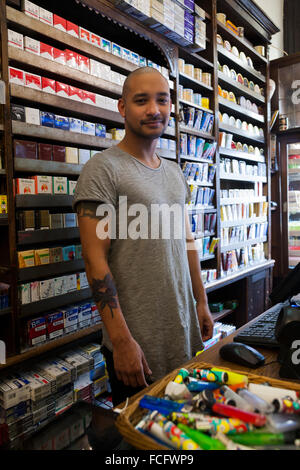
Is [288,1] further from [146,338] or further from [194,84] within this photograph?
[146,338]

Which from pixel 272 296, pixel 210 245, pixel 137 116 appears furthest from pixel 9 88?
pixel 210 245

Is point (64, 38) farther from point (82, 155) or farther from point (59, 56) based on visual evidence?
point (82, 155)

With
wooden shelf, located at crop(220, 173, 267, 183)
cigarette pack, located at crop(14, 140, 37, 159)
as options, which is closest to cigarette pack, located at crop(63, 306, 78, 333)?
cigarette pack, located at crop(14, 140, 37, 159)

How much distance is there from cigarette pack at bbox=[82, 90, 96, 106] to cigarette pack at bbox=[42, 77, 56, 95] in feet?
0.63

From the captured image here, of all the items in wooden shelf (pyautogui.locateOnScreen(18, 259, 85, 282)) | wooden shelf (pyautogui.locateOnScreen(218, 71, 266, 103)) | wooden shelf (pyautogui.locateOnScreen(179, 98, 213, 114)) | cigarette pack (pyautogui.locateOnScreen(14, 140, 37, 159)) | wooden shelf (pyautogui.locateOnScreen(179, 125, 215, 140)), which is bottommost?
wooden shelf (pyautogui.locateOnScreen(18, 259, 85, 282))

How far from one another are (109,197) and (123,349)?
51cm

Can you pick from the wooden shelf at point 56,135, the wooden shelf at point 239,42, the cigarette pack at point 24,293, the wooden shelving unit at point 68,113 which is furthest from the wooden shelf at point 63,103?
the wooden shelf at point 239,42

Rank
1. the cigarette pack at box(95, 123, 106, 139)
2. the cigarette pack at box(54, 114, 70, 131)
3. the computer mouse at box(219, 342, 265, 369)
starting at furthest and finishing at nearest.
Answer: the cigarette pack at box(95, 123, 106, 139)
the cigarette pack at box(54, 114, 70, 131)
the computer mouse at box(219, 342, 265, 369)

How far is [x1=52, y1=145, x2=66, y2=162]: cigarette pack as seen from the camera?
5.83 feet

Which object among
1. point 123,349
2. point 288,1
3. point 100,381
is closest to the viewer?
point 123,349

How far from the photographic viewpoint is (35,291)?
169 centimetres

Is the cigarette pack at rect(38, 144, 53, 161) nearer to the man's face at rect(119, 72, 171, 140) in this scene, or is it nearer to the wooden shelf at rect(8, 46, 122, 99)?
the wooden shelf at rect(8, 46, 122, 99)

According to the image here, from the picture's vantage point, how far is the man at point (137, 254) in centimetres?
118
